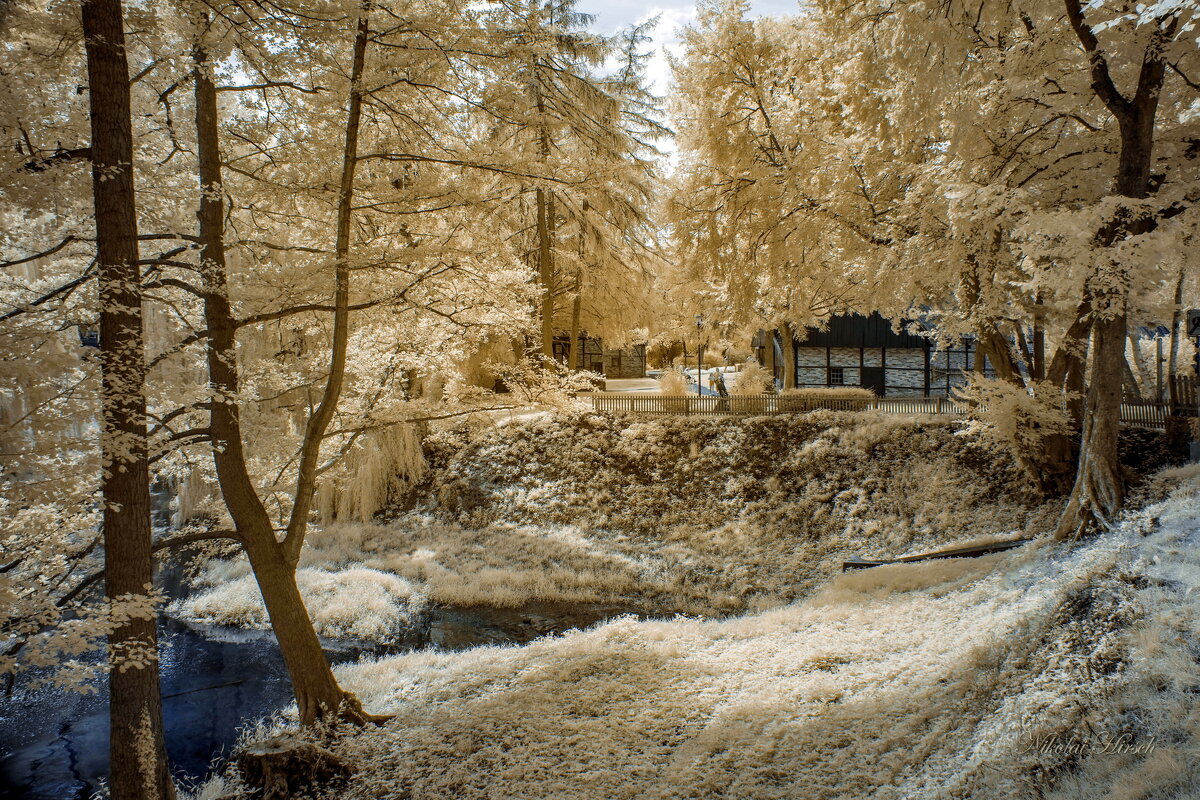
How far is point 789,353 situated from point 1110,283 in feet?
60.0

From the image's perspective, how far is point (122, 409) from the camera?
562cm

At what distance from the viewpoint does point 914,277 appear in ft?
40.1

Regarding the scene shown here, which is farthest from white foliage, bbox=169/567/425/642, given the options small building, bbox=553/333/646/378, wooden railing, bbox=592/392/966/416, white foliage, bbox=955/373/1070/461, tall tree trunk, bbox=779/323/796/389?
small building, bbox=553/333/646/378

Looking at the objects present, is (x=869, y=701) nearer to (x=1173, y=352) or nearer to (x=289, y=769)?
(x=289, y=769)

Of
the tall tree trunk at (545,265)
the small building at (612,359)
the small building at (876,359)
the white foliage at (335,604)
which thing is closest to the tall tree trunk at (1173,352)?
the small building at (876,359)

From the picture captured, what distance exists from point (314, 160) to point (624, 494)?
44.0ft

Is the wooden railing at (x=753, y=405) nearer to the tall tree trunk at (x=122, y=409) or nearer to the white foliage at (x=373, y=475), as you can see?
the white foliage at (x=373, y=475)

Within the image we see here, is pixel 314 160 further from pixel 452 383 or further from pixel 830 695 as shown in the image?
pixel 830 695

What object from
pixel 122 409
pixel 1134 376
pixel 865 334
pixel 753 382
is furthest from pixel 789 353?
pixel 122 409

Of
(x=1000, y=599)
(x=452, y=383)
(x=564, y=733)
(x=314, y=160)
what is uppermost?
(x=314, y=160)

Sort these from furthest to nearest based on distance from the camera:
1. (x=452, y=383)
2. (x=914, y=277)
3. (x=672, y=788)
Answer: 1. (x=914, y=277)
2. (x=452, y=383)
3. (x=672, y=788)

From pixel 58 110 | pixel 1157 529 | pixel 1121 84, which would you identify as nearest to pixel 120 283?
pixel 58 110

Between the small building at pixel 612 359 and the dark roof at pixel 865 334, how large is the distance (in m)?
11.7

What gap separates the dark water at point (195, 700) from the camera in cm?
820
